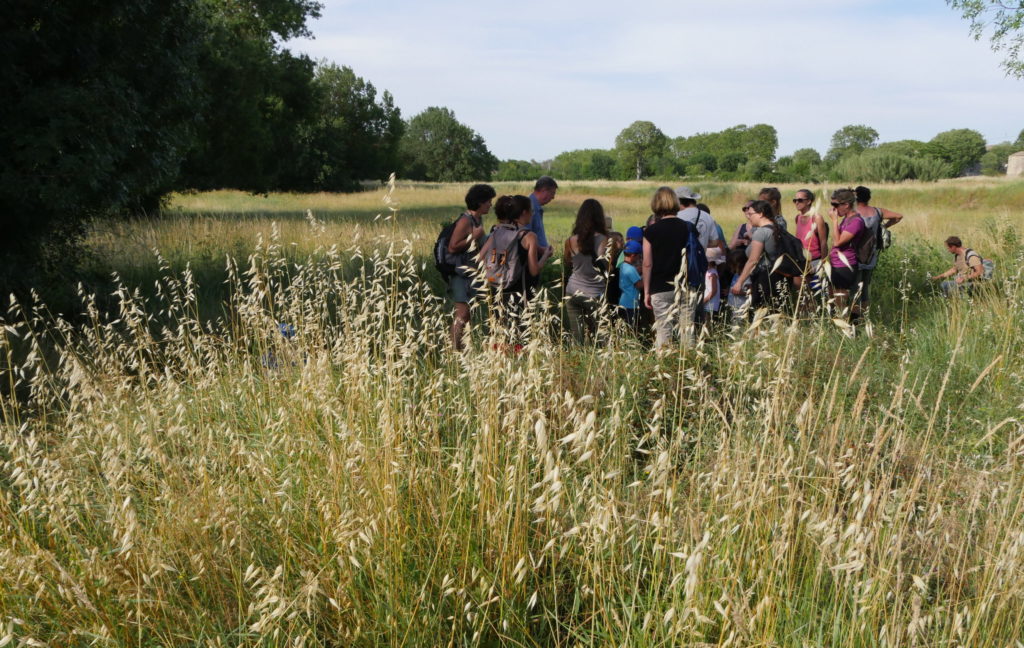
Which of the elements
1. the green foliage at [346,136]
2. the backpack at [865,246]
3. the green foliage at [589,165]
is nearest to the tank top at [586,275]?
the backpack at [865,246]

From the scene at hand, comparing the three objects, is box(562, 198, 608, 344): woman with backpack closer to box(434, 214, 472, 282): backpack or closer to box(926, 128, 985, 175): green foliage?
box(434, 214, 472, 282): backpack

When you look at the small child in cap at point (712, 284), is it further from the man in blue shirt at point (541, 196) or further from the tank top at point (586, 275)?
the man in blue shirt at point (541, 196)

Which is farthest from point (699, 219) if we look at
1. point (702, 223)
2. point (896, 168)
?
point (896, 168)

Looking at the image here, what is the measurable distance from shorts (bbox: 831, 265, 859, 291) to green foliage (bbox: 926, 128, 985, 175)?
123 metres

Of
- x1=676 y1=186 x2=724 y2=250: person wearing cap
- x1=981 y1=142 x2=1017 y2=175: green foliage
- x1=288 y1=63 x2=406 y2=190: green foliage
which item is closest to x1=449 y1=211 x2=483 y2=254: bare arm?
x1=676 y1=186 x2=724 y2=250: person wearing cap

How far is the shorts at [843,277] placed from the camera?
25.8ft

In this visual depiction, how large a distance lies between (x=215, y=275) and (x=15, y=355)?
3.73 meters

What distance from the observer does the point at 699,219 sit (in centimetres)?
757

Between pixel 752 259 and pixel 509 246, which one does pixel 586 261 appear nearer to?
pixel 509 246

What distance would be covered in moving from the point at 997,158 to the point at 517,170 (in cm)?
Answer: 9239

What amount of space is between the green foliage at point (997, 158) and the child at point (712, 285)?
414 feet

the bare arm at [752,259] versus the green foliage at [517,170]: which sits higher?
the green foliage at [517,170]

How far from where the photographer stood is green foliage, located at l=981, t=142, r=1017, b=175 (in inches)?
4592

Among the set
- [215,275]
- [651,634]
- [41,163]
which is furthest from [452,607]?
[215,275]
